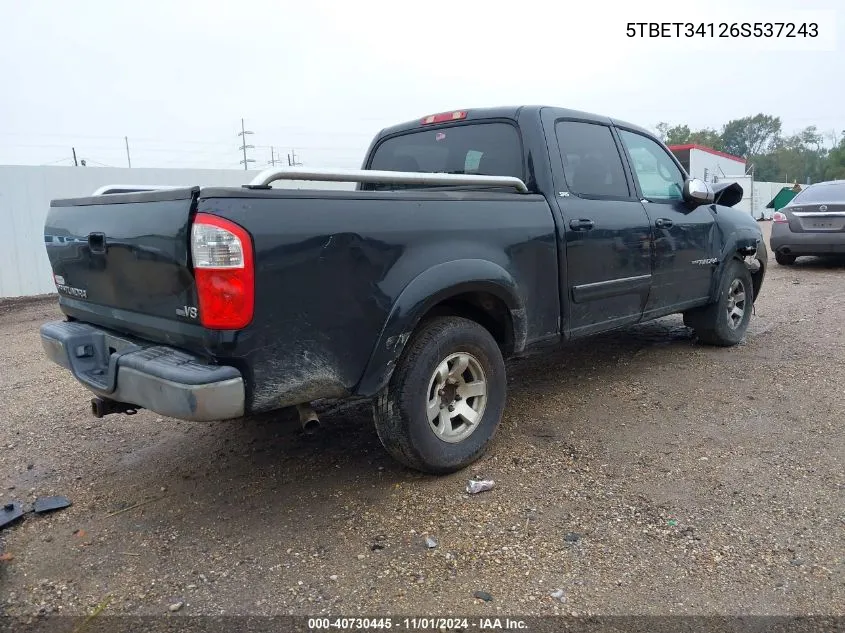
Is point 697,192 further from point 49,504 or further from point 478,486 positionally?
point 49,504

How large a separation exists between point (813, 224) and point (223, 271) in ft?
35.8

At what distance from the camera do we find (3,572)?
2666 millimetres

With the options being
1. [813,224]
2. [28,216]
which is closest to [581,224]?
[813,224]

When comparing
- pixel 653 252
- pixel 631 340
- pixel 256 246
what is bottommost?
pixel 631 340

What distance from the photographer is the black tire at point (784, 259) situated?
11549 mm

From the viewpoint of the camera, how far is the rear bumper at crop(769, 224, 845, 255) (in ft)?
34.1

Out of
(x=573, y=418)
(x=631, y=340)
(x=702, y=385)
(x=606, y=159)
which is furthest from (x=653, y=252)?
(x=631, y=340)

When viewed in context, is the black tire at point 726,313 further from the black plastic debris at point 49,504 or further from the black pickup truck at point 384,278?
the black plastic debris at point 49,504

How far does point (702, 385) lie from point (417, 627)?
10.7ft

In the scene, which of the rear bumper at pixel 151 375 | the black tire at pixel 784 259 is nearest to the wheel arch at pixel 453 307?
the rear bumper at pixel 151 375

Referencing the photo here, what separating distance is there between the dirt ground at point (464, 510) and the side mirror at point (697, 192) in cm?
140

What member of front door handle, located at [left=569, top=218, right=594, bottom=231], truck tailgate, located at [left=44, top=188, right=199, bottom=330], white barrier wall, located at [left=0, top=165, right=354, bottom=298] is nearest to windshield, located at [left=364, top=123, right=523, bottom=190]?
front door handle, located at [left=569, top=218, right=594, bottom=231]

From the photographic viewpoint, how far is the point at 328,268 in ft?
8.71

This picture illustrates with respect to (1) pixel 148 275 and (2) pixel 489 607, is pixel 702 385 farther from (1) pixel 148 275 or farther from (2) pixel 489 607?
(1) pixel 148 275
